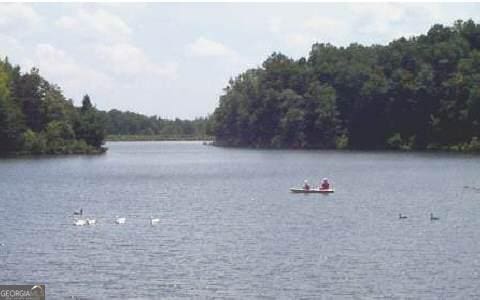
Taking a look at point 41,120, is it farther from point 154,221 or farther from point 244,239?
point 244,239

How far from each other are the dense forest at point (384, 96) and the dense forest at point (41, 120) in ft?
134

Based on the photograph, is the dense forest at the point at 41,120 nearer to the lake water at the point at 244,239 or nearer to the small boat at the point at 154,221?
the lake water at the point at 244,239

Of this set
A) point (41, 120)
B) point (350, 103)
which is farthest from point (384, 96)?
point (41, 120)

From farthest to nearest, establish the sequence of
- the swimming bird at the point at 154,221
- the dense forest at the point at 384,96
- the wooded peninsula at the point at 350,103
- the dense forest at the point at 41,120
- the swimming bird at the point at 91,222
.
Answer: the dense forest at the point at 384,96 < the wooded peninsula at the point at 350,103 < the dense forest at the point at 41,120 < the swimming bird at the point at 154,221 < the swimming bird at the point at 91,222

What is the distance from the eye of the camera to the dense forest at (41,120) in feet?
492

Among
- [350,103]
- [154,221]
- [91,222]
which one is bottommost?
[91,222]

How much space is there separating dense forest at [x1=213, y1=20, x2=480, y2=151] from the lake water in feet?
229

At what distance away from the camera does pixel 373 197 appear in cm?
7425

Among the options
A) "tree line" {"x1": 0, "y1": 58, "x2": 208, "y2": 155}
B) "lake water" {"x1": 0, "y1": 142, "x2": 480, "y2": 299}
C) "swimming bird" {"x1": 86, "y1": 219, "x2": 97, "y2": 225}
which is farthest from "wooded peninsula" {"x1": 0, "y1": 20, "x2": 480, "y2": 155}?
"swimming bird" {"x1": 86, "y1": 219, "x2": 97, "y2": 225}

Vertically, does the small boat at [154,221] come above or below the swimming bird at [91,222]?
above

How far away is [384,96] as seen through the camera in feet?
579

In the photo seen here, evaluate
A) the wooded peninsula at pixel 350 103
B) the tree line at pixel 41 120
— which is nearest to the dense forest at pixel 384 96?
the wooded peninsula at pixel 350 103

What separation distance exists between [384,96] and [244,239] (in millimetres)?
129601

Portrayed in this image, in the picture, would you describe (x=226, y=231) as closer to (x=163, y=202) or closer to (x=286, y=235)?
(x=286, y=235)
